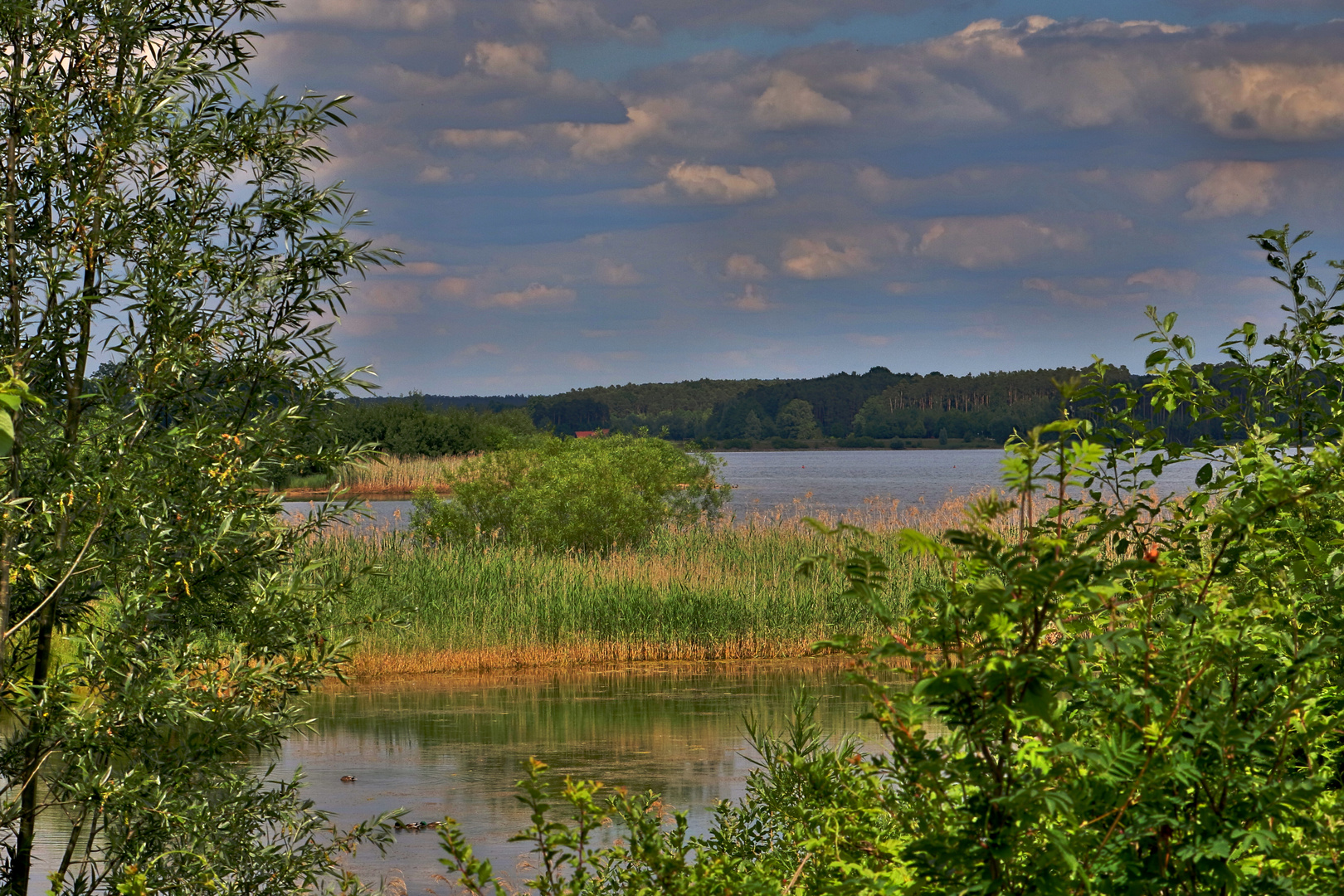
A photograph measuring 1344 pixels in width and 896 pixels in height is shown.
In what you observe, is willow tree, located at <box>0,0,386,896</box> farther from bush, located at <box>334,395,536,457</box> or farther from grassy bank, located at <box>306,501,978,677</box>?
bush, located at <box>334,395,536,457</box>

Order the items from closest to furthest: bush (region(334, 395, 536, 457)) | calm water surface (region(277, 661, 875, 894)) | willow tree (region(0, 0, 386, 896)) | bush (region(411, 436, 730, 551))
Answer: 1. willow tree (region(0, 0, 386, 896))
2. calm water surface (region(277, 661, 875, 894))
3. bush (region(411, 436, 730, 551))
4. bush (region(334, 395, 536, 457))

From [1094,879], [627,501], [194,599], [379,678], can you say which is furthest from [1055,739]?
[627,501]

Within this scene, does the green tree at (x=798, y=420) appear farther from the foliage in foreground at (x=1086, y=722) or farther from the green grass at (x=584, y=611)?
the foliage in foreground at (x=1086, y=722)

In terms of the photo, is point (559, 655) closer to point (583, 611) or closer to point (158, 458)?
point (583, 611)

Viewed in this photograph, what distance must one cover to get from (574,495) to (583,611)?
6.03 m

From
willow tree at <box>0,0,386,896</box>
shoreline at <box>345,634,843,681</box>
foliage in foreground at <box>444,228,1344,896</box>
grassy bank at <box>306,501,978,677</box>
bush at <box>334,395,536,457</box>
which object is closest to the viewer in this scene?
foliage in foreground at <box>444,228,1344,896</box>

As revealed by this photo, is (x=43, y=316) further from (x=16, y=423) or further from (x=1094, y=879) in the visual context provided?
(x=1094, y=879)

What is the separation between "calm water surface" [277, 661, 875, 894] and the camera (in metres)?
10.5

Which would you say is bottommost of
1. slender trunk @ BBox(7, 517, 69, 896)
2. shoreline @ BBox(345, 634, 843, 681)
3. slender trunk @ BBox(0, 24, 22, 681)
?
shoreline @ BBox(345, 634, 843, 681)

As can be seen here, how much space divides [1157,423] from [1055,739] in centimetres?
265

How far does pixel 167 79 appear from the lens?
6.00 meters

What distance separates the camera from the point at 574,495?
959 inches

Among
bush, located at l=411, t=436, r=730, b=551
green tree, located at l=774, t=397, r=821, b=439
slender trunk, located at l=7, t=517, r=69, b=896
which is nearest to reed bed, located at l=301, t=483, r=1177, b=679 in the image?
bush, located at l=411, t=436, r=730, b=551

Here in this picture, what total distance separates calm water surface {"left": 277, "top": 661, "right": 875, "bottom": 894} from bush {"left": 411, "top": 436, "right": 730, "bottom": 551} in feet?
21.5
